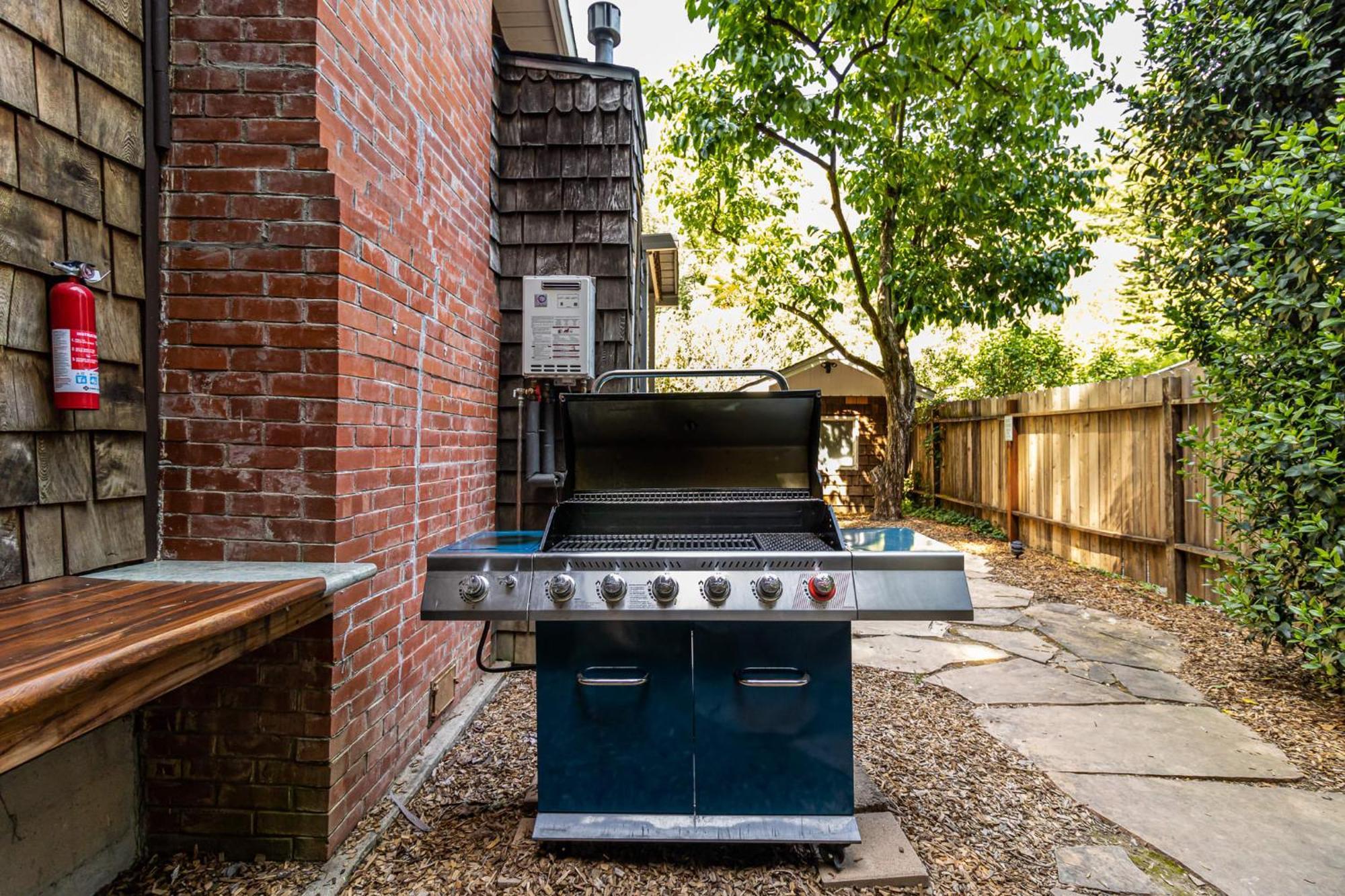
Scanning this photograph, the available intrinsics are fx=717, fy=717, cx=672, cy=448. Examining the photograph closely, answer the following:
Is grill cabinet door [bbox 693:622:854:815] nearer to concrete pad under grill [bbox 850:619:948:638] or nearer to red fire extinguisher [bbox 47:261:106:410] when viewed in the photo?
red fire extinguisher [bbox 47:261:106:410]

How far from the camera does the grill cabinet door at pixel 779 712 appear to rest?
6.69 ft

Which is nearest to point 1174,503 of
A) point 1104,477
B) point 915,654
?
point 1104,477

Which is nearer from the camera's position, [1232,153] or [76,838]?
[76,838]

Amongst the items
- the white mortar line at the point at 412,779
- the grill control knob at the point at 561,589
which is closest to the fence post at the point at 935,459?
the white mortar line at the point at 412,779

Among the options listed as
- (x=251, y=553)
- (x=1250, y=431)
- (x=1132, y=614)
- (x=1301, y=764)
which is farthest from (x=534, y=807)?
(x=1132, y=614)

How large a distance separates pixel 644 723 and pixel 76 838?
1461 millimetres

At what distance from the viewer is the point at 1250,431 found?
3.36m

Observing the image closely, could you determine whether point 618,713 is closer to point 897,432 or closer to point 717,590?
point 717,590

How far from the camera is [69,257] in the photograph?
5.67ft

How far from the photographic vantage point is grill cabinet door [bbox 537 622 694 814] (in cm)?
205

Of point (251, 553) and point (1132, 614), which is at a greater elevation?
point (251, 553)

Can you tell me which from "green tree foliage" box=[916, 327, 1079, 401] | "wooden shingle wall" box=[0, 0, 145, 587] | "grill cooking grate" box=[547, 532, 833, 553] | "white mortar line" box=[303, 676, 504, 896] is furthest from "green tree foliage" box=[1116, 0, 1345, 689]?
"green tree foliage" box=[916, 327, 1079, 401]

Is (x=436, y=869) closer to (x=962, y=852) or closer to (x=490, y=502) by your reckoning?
(x=962, y=852)

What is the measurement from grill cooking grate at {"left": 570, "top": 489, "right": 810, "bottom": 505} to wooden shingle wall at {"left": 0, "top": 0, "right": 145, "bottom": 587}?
1.32 metres
